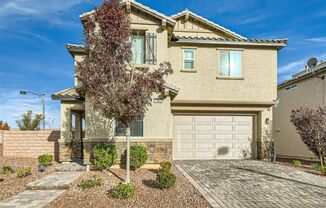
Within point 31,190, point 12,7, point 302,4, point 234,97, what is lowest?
point 31,190

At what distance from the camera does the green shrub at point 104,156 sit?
11.1 meters

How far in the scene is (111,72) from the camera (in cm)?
853

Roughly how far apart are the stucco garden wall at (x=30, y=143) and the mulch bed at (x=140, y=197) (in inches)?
354

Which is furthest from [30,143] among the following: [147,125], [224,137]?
[224,137]

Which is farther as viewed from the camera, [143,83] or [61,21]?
[61,21]

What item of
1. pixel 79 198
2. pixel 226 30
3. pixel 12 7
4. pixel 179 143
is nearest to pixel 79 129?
pixel 179 143

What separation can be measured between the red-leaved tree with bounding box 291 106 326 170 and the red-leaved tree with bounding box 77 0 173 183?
330 inches

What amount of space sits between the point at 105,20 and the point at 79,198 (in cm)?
544

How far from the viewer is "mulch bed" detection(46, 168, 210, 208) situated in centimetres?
715

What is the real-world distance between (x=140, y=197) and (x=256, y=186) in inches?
158

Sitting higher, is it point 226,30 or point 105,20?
point 226,30

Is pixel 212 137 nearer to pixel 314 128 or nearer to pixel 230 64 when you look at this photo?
pixel 230 64

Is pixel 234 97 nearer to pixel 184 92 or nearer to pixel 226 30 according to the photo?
pixel 184 92

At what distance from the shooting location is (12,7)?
11.5 meters
